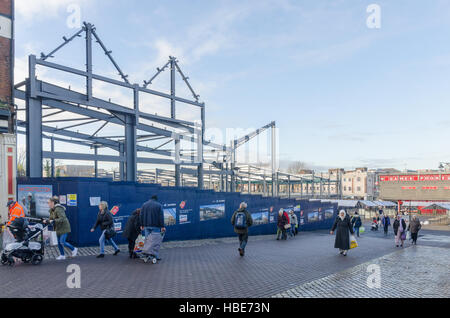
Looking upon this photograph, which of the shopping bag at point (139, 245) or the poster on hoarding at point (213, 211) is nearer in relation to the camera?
the shopping bag at point (139, 245)

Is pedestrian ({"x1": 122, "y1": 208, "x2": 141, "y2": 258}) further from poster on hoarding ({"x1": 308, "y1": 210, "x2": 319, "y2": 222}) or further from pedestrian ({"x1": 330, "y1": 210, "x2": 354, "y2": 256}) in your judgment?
poster on hoarding ({"x1": 308, "y1": 210, "x2": 319, "y2": 222})

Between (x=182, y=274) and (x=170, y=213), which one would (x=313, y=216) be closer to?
(x=170, y=213)

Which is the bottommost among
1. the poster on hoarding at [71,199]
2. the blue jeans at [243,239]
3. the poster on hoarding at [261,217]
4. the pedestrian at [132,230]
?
the poster on hoarding at [261,217]

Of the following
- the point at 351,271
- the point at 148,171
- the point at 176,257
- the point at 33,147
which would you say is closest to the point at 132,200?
the point at 176,257

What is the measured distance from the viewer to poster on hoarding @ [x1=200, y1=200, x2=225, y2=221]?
1469 centimetres

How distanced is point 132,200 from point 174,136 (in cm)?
875

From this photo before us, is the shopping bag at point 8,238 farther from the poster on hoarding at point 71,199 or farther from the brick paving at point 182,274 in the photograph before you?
the poster on hoarding at point 71,199

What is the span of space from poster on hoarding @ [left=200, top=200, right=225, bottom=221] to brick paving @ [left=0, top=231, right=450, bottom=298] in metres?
4.34

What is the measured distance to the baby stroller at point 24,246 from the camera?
7.59m

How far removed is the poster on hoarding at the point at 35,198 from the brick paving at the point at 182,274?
2121mm

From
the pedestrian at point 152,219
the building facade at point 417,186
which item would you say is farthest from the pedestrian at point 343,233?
the building facade at point 417,186
